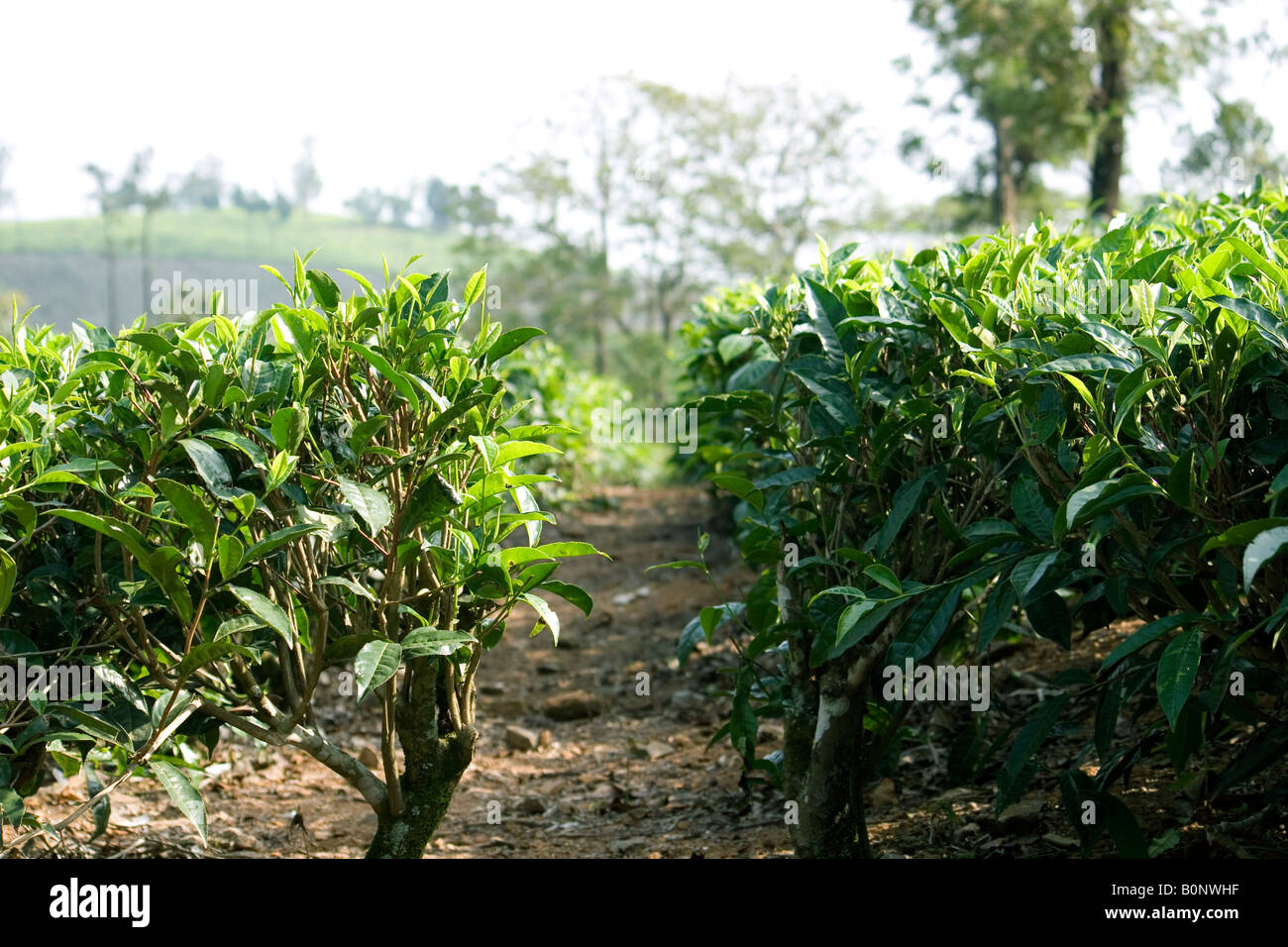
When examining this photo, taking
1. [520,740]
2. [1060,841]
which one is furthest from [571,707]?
[1060,841]

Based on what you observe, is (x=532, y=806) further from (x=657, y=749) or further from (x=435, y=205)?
(x=435, y=205)

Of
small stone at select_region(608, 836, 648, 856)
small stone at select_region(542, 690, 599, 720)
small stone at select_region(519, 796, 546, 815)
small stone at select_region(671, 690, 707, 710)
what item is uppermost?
small stone at select_region(608, 836, 648, 856)

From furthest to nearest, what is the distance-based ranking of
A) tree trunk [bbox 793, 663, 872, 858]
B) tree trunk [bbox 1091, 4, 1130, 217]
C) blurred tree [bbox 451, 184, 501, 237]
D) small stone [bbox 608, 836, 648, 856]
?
blurred tree [bbox 451, 184, 501, 237] < tree trunk [bbox 1091, 4, 1130, 217] < small stone [bbox 608, 836, 648, 856] < tree trunk [bbox 793, 663, 872, 858]

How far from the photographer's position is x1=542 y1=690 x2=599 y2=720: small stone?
4.79m

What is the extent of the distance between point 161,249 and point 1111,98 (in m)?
39.7

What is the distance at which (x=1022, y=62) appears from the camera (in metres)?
14.7

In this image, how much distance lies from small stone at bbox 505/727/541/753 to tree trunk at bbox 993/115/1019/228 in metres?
15.6

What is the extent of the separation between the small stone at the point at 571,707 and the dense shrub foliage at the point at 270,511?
7.49 feet

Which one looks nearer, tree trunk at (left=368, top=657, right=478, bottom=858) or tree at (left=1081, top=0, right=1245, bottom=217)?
tree trunk at (left=368, top=657, right=478, bottom=858)

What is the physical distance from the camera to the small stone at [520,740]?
434cm

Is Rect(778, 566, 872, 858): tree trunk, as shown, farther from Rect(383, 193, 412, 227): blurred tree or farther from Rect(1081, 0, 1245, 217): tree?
Rect(383, 193, 412, 227): blurred tree

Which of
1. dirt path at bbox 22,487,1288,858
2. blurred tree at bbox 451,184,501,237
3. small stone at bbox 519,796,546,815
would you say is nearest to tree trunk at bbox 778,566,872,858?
dirt path at bbox 22,487,1288,858

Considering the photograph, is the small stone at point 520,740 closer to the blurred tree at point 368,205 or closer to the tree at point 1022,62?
the tree at point 1022,62

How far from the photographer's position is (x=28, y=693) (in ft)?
7.11
